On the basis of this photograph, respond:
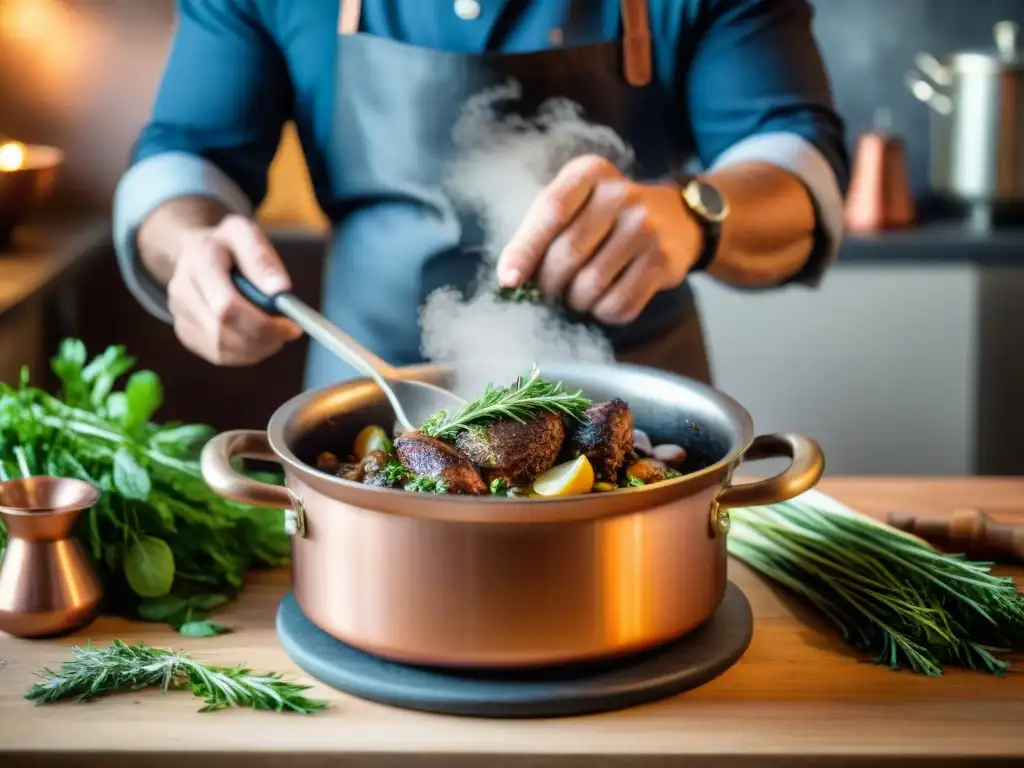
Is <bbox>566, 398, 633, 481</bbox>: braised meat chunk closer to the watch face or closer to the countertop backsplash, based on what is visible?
the watch face

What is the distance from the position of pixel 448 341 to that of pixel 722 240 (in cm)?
41

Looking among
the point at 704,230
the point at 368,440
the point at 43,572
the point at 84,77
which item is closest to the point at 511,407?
the point at 368,440

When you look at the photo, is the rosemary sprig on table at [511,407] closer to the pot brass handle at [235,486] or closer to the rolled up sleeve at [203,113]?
the pot brass handle at [235,486]

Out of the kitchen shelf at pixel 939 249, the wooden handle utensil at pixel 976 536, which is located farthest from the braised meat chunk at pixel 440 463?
the kitchen shelf at pixel 939 249

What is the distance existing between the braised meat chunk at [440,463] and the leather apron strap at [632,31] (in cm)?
97

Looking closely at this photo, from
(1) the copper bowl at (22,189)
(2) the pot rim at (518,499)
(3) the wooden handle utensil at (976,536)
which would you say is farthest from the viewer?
(1) the copper bowl at (22,189)

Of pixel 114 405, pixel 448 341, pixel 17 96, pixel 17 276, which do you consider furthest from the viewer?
pixel 17 96

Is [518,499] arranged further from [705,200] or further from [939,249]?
[939,249]

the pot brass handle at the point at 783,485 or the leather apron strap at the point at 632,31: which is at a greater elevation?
the leather apron strap at the point at 632,31

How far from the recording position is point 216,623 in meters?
1.34

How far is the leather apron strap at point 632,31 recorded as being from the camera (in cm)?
201

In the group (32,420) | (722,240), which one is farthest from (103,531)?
(722,240)

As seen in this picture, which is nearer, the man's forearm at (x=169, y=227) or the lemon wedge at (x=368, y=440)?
the lemon wedge at (x=368, y=440)

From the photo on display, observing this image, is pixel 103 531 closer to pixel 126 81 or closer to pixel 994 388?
pixel 126 81
